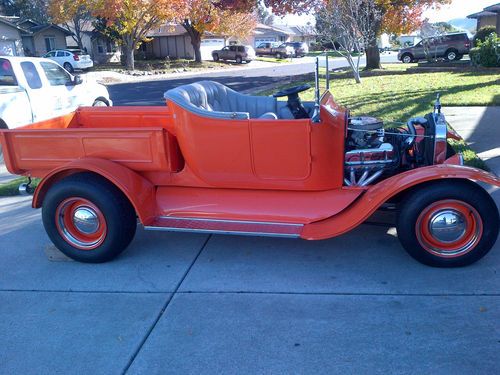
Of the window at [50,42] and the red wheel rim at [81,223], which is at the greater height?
the window at [50,42]

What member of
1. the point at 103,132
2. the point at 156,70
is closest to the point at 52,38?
the point at 156,70

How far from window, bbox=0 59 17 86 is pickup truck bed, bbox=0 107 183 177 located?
212 inches

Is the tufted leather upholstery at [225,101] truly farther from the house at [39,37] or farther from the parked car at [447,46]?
the house at [39,37]

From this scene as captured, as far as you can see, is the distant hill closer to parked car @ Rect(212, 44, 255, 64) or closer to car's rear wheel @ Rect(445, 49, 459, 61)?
car's rear wheel @ Rect(445, 49, 459, 61)

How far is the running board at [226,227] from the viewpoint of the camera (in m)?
4.08

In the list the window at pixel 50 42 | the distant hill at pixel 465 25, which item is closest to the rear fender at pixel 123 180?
the window at pixel 50 42

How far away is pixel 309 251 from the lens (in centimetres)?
448

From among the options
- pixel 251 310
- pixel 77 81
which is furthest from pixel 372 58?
pixel 251 310

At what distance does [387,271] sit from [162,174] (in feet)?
6.76

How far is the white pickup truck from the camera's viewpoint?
30.1 feet

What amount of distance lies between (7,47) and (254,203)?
3820cm

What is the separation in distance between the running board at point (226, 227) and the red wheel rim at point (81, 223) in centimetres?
46

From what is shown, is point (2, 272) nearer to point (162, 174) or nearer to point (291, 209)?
point (162, 174)

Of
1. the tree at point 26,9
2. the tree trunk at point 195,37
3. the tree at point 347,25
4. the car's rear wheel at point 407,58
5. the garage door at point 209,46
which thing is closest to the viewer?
the tree at point 347,25
